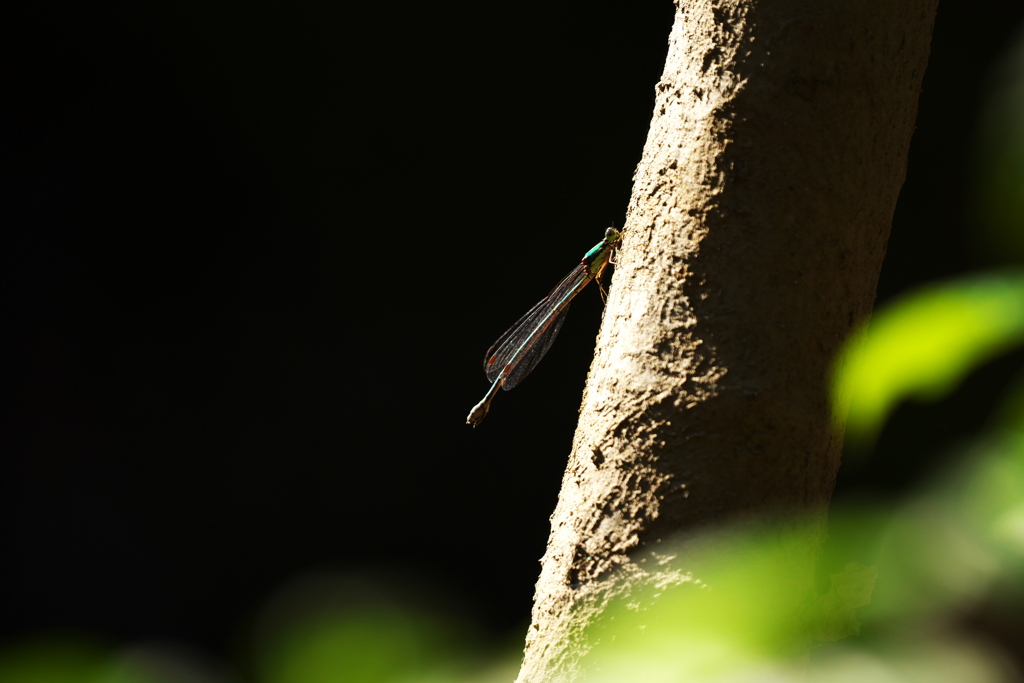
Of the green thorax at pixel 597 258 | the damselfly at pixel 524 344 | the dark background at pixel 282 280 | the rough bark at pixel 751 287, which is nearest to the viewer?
the rough bark at pixel 751 287

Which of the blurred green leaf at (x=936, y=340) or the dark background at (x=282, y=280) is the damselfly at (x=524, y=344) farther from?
the blurred green leaf at (x=936, y=340)

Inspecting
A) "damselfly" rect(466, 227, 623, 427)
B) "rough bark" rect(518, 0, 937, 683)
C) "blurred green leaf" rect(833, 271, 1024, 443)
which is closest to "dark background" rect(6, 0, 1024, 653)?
"damselfly" rect(466, 227, 623, 427)

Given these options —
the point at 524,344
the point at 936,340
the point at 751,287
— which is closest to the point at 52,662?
the point at 936,340

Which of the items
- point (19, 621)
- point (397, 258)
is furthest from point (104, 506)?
point (397, 258)

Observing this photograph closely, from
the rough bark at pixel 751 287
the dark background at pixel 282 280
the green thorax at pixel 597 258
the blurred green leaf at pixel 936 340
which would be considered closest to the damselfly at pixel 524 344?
the green thorax at pixel 597 258

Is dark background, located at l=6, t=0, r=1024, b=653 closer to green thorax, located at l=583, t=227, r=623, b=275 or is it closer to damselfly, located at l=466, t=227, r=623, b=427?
damselfly, located at l=466, t=227, r=623, b=427
